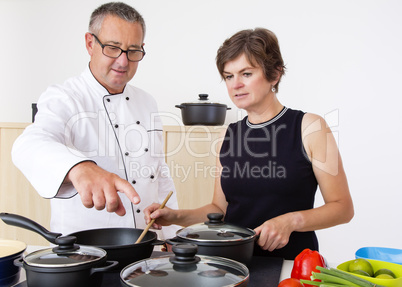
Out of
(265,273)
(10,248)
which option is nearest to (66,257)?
(10,248)

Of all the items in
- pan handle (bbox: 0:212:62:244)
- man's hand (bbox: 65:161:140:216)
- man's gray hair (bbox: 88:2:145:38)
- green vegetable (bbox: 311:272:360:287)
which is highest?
man's gray hair (bbox: 88:2:145:38)

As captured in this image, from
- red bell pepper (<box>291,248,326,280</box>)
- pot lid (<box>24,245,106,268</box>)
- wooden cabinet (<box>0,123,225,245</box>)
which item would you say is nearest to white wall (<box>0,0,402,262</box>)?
wooden cabinet (<box>0,123,225,245</box>)

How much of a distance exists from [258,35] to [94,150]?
2.62 ft

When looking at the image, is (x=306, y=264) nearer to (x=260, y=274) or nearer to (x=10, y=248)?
(x=260, y=274)

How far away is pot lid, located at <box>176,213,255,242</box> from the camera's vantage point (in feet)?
3.32

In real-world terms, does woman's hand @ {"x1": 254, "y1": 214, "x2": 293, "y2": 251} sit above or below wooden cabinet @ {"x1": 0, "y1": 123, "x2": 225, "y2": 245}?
below

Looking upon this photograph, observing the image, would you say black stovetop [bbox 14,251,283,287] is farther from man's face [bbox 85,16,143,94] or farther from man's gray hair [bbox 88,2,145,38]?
man's gray hair [bbox 88,2,145,38]

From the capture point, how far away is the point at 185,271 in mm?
795

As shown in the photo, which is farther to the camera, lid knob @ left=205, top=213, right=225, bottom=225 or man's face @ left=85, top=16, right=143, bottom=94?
man's face @ left=85, top=16, right=143, bottom=94

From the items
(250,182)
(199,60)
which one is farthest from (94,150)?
(199,60)

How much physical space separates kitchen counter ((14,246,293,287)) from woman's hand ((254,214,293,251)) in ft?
0.14

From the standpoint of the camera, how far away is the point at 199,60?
11.0 ft

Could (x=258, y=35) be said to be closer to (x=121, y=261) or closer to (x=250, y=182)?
(x=250, y=182)

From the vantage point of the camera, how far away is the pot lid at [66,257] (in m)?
0.82
